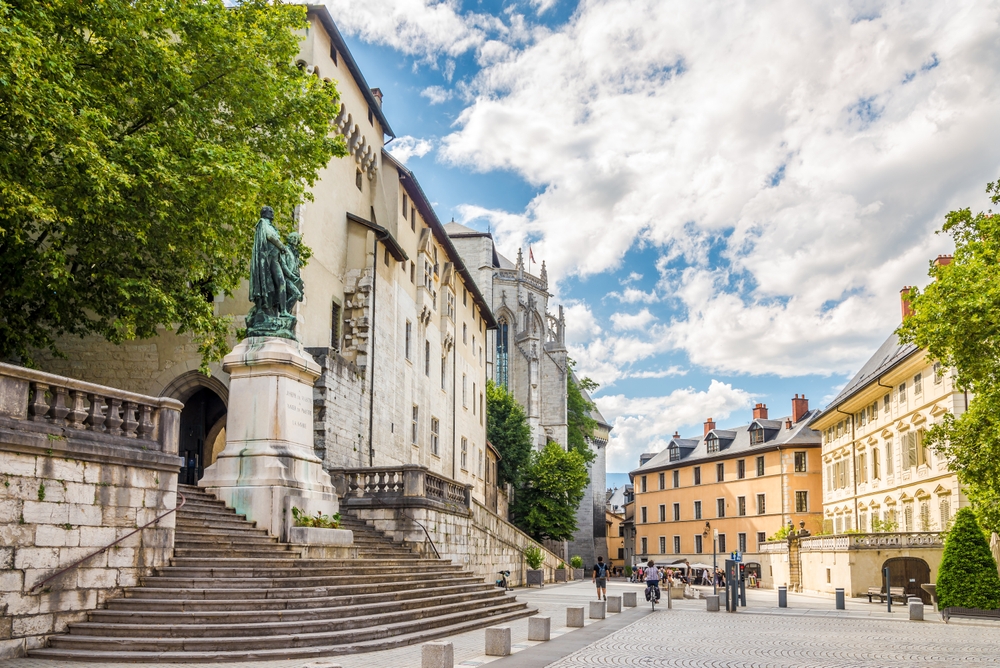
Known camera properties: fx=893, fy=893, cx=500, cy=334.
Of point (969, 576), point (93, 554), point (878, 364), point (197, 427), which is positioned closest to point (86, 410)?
point (93, 554)

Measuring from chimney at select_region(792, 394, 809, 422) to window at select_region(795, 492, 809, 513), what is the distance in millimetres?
6780

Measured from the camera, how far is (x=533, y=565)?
40719 mm

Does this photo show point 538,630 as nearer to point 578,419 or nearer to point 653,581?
point 653,581

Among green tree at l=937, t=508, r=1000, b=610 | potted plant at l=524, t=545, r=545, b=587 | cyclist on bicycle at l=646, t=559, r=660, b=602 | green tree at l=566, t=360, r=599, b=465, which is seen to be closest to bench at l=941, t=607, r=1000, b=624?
green tree at l=937, t=508, r=1000, b=610

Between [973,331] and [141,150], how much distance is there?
58.7 feet

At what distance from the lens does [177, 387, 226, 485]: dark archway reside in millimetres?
25423

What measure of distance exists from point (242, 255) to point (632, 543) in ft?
235

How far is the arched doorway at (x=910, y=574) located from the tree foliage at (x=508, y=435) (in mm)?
27807

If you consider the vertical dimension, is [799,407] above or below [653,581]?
above

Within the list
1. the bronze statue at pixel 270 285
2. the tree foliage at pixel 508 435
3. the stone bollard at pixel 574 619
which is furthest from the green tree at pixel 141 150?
the tree foliage at pixel 508 435

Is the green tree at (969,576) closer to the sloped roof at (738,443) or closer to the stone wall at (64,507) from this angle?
the stone wall at (64,507)

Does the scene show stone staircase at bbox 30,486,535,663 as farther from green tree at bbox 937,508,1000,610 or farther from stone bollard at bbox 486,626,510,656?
green tree at bbox 937,508,1000,610

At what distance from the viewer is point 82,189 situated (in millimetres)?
15570

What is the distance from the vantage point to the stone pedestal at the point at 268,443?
16109 millimetres
